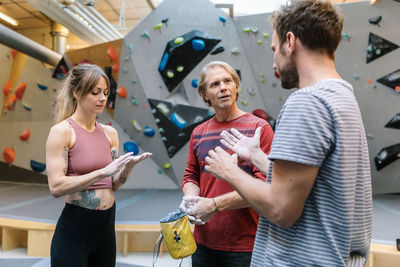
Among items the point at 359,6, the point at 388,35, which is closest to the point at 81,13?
the point at 359,6

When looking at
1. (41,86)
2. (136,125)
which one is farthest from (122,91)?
(41,86)

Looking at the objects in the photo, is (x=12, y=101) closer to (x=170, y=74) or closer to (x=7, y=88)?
(x=7, y=88)

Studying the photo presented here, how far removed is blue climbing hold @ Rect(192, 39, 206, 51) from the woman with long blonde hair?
371cm

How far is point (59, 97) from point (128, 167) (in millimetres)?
536

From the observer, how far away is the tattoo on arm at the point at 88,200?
4.62 ft

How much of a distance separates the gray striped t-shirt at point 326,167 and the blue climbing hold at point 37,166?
6.47 m

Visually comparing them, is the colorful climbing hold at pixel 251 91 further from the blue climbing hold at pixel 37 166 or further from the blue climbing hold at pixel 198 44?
the blue climbing hold at pixel 37 166

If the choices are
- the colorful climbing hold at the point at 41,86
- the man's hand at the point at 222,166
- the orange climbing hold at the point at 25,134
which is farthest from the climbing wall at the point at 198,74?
the man's hand at the point at 222,166

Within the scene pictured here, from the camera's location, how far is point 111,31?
6.85 metres

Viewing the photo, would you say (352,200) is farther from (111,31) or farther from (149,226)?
(111,31)

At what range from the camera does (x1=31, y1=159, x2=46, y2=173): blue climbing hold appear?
6.16 metres

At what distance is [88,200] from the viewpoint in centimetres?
143

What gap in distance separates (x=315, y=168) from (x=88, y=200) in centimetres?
114

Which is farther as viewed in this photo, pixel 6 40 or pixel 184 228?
pixel 6 40
